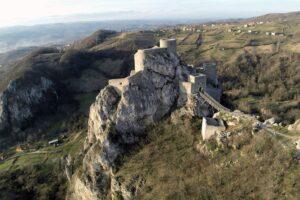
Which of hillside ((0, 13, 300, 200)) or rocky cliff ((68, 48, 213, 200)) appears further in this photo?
rocky cliff ((68, 48, 213, 200))

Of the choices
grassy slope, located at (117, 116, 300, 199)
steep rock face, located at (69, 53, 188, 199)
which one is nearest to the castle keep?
steep rock face, located at (69, 53, 188, 199)

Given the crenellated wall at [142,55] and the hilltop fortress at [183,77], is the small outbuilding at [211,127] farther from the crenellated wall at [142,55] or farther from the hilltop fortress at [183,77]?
the crenellated wall at [142,55]

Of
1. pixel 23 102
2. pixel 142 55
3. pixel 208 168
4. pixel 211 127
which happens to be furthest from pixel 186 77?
pixel 23 102

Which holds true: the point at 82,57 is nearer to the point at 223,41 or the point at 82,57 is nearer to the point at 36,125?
the point at 36,125

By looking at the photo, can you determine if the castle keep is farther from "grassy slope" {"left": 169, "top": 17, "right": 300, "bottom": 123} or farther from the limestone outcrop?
"grassy slope" {"left": 169, "top": 17, "right": 300, "bottom": 123}

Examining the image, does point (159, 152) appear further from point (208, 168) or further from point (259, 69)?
point (259, 69)

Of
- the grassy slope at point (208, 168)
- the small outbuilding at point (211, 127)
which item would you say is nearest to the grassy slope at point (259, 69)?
the grassy slope at point (208, 168)
